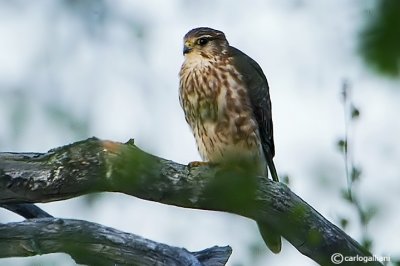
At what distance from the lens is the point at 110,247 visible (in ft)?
9.27

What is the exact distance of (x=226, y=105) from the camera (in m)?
4.45

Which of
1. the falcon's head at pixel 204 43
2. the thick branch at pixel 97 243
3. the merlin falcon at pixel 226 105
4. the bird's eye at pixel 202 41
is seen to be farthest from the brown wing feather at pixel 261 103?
the thick branch at pixel 97 243

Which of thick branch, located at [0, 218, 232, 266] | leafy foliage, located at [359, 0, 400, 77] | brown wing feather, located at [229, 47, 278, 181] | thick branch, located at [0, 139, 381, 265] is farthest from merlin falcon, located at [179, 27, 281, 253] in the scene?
leafy foliage, located at [359, 0, 400, 77]

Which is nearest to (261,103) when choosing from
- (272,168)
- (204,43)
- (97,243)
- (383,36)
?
(272,168)

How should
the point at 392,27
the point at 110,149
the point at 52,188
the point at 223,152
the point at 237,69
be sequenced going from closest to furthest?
the point at 392,27 → the point at 110,149 → the point at 52,188 → the point at 223,152 → the point at 237,69

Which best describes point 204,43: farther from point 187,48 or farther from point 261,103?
point 261,103

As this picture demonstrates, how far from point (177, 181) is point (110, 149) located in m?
0.43

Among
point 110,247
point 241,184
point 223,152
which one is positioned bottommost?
point 241,184

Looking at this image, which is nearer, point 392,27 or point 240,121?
point 392,27

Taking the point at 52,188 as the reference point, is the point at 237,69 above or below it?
above

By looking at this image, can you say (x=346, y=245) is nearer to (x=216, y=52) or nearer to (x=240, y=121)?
(x=240, y=121)

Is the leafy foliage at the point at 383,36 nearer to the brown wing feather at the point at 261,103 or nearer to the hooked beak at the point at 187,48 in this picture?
the brown wing feather at the point at 261,103

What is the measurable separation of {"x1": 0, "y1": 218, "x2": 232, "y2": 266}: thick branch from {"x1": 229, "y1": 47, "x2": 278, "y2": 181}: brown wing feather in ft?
5.23

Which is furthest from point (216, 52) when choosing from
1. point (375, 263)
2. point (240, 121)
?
point (375, 263)
